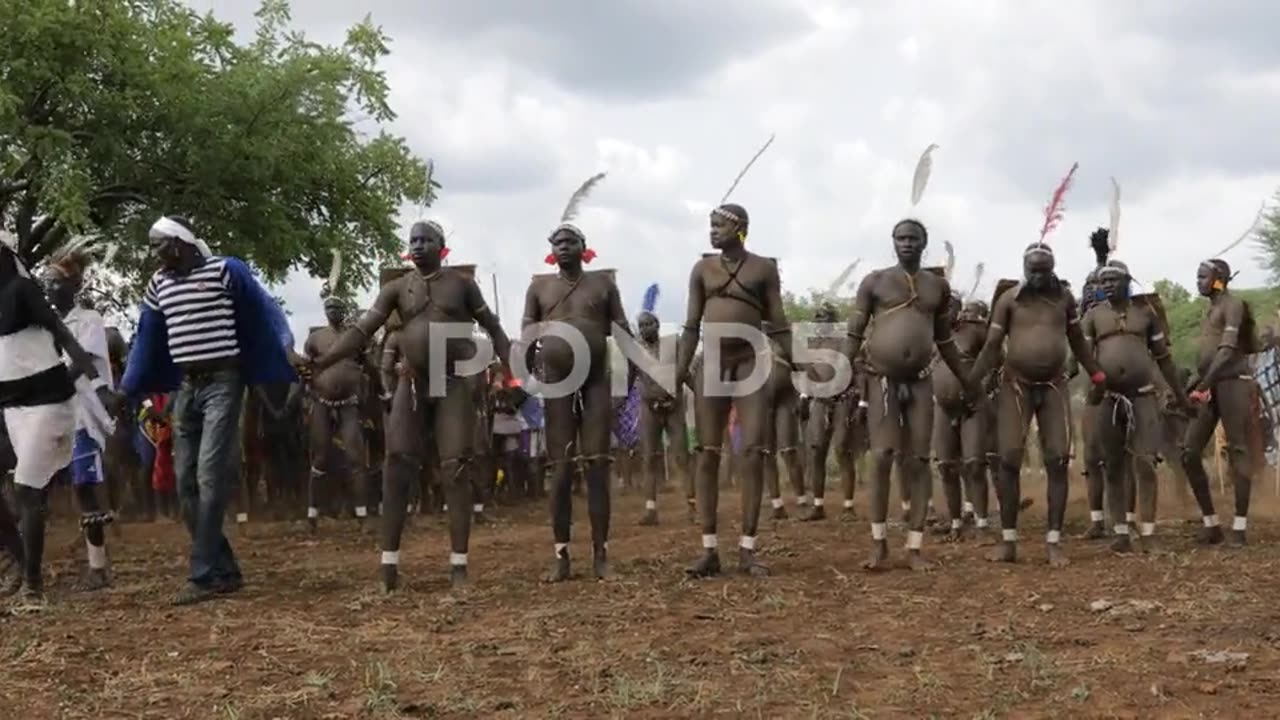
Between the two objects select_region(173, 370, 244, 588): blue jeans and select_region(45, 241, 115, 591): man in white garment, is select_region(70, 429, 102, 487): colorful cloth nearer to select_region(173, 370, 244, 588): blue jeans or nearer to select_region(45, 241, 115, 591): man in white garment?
select_region(45, 241, 115, 591): man in white garment

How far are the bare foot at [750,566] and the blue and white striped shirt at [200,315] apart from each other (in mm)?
3137

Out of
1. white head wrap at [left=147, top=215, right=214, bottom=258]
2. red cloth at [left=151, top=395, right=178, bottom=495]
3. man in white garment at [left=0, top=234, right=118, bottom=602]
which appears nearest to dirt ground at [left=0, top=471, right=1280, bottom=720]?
man in white garment at [left=0, top=234, right=118, bottom=602]

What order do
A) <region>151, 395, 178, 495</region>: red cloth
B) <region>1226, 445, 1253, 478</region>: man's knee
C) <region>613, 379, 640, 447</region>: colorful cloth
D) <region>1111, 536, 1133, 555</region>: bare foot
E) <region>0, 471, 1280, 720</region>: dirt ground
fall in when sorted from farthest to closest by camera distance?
1. <region>613, 379, 640, 447</region>: colorful cloth
2. <region>151, 395, 178, 495</region>: red cloth
3. <region>1226, 445, 1253, 478</region>: man's knee
4. <region>1111, 536, 1133, 555</region>: bare foot
5. <region>0, 471, 1280, 720</region>: dirt ground

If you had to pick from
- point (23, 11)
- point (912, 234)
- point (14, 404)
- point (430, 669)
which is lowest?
point (430, 669)

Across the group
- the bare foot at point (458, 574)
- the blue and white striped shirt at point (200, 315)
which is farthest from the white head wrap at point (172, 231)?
the bare foot at point (458, 574)

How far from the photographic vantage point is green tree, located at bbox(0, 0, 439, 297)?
19234 millimetres

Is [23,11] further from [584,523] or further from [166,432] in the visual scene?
[584,523]

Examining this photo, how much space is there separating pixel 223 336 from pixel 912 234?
13.4 feet

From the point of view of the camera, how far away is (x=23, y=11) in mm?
18984

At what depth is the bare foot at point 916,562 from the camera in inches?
347

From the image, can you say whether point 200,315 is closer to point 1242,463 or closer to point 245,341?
point 245,341

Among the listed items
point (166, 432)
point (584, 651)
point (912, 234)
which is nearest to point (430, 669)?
point (584, 651)

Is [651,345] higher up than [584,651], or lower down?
higher up

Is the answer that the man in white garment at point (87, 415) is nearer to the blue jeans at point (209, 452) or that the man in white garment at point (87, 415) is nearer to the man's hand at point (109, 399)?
the man's hand at point (109, 399)
